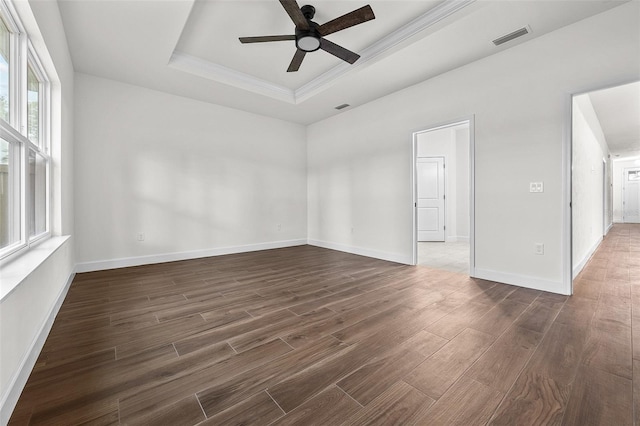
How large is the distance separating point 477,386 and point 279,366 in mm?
1107

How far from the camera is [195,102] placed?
15.6ft

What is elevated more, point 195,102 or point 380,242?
point 195,102

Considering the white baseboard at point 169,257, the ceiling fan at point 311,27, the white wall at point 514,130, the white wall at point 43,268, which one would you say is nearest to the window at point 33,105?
the white wall at point 43,268

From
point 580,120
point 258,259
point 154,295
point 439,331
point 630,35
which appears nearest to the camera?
point 439,331

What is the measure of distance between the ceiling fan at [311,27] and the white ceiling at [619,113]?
3235 mm

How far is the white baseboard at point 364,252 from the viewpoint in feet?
14.4

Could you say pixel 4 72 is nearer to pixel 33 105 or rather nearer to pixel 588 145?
pixel 33 105

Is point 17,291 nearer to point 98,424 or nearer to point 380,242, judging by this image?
point 98,424

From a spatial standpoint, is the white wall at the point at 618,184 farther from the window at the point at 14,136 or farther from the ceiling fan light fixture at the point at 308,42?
the window at the point at 14,136

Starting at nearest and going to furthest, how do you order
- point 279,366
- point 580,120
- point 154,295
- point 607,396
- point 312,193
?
point 607,396, point 279,366, point 154,295, point 580,120, point 312,193

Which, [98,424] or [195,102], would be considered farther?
[195,102]

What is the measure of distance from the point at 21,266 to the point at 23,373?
0.59m

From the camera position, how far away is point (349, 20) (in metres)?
2.53

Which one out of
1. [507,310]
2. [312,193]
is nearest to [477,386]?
[507,310]
